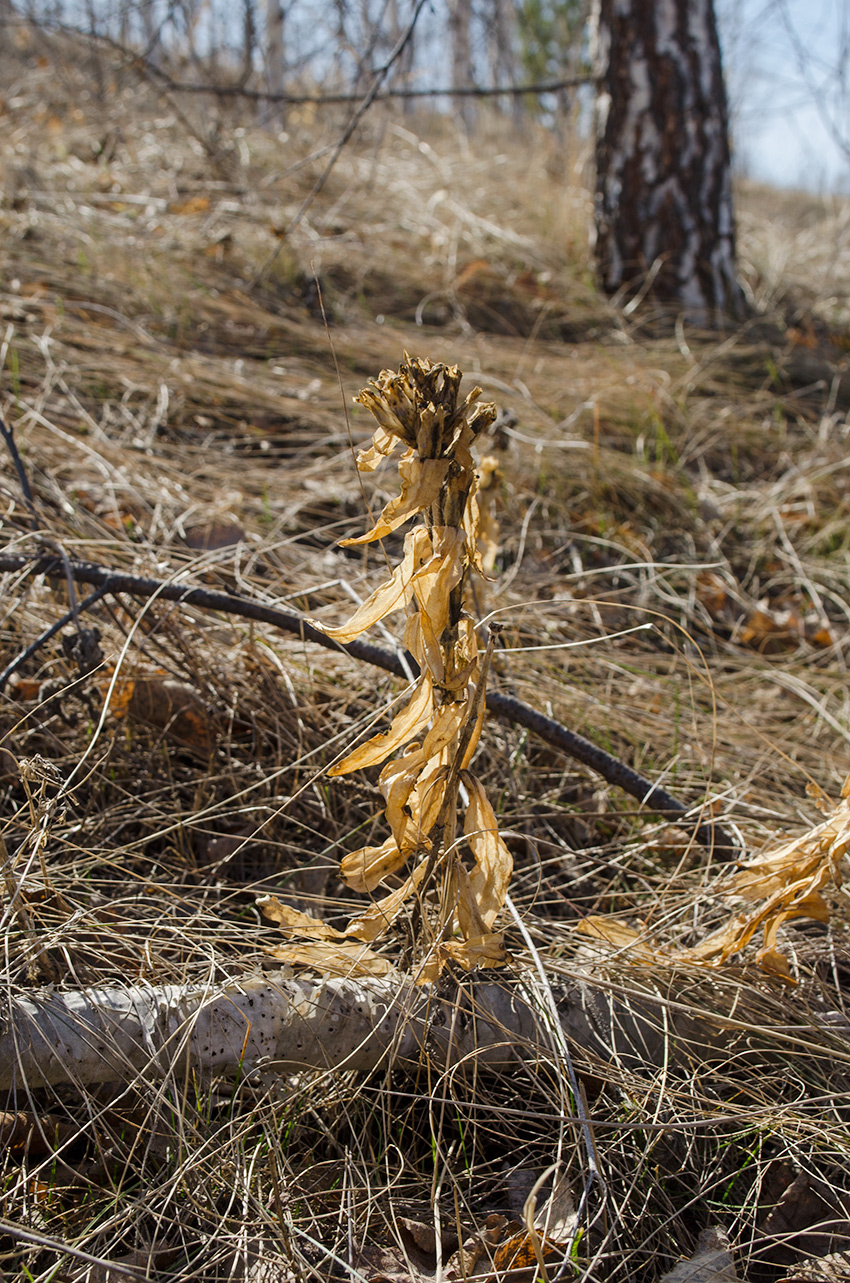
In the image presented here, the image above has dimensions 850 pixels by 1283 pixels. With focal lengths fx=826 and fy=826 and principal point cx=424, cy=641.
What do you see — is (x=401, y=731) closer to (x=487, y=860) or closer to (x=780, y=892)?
(x=487, y=860)

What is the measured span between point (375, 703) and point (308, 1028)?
0.60 m

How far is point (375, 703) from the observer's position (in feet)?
4.87

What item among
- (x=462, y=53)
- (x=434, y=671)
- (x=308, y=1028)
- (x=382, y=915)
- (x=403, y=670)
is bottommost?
(x=308, y=1028)

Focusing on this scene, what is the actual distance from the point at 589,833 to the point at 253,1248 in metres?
0.77

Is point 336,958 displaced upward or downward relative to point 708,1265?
upward

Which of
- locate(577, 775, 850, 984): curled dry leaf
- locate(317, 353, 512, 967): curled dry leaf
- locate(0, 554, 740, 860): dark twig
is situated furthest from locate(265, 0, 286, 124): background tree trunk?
locate(577, 775, 850, 984): curled dry leaf

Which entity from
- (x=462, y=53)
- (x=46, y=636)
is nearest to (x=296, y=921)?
(x=46, y=636)

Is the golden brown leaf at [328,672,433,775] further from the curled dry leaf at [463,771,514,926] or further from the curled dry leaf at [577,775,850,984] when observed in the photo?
the curled dry leaf at [577,775,850,984]

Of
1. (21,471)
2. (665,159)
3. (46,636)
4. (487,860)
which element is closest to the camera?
(487,860)

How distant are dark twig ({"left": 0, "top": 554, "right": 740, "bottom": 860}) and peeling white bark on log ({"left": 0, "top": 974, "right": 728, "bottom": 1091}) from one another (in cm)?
31

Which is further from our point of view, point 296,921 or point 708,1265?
point 296,921

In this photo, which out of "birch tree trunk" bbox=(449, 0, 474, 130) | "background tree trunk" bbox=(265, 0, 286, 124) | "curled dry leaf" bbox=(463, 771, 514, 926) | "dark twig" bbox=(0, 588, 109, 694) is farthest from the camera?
"birch tree trunk" bbox=(449, 0, 474, 130)

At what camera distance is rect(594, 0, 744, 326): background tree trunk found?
2.97m

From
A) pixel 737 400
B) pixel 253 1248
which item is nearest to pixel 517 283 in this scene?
pixel 737 400
